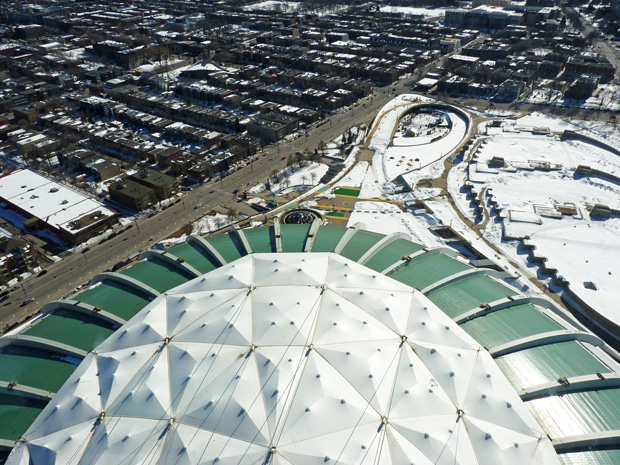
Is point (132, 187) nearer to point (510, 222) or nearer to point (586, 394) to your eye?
point (510, 222)

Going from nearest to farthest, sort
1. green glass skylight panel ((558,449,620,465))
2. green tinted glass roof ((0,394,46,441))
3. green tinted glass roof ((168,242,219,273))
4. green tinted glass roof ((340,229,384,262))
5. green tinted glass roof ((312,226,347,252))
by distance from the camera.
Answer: green glass skylight panel ((558,449,620,465)), green tinted glass roof ((0,394,46,441)), green tinted glass roof ((168,242,219,273)), green tinted glass roof ((340,229,384,262)), green tinted glass roof ((312,226,347,252))

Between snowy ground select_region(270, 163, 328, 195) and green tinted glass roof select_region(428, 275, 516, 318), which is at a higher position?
green tinted glass roof select_region(428, 275, 516, 318)

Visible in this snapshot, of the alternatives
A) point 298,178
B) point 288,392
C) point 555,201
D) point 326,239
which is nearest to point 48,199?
point 298,178

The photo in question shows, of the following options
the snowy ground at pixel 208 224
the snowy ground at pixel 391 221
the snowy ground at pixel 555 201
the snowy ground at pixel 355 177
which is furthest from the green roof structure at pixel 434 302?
the snowy ground at pixel 355 177

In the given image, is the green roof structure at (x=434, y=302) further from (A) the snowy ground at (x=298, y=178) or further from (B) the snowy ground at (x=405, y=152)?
(B) the snowy ground at (x=405, y=152)

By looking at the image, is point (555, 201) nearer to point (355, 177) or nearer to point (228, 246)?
point (355, 177)

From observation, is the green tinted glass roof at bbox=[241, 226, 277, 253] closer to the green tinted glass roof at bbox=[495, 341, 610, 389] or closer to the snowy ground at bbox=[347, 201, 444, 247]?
the snowy ground at bbox=[347, 201, 444, 247]

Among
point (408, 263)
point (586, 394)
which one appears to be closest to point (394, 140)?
point (408, 263)

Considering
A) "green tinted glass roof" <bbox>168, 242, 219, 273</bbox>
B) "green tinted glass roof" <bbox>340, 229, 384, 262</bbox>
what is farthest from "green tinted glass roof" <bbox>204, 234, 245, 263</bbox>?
"green tinted glass roof" <bbox>340, 229, 384, 262</bbox>
